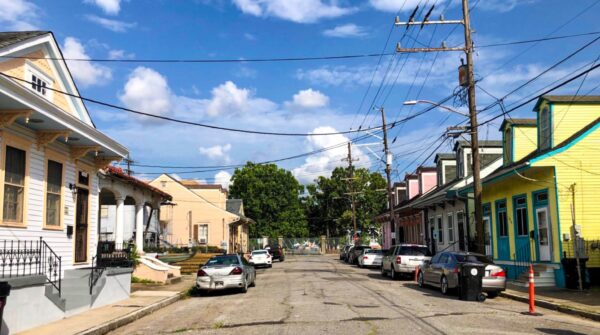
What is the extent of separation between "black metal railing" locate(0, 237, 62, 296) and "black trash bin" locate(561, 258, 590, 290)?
15577 mm

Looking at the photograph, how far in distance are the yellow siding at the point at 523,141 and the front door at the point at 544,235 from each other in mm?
4296

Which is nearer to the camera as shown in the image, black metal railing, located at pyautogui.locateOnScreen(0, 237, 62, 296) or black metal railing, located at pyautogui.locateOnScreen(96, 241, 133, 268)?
black metal railing, located at pyautogui.locateOnScreen(0, 237, 62, 296)

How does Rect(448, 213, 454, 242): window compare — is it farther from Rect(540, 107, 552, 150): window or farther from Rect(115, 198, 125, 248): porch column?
Rect(115, 198, 125, 248): porch column

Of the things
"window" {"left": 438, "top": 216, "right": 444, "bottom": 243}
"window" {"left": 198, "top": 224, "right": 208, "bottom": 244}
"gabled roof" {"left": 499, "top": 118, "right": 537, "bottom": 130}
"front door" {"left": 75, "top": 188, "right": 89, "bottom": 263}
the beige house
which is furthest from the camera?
"window" {"left": 198, "top": 224, "right": 208, "bottom": 244}

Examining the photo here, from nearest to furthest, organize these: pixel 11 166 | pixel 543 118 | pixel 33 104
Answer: pixel 33 104 → pixel 11 166 → pixel 543 118

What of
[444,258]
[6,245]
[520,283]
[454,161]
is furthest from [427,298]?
[454,161]

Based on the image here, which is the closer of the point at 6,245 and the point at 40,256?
the point at 6,245

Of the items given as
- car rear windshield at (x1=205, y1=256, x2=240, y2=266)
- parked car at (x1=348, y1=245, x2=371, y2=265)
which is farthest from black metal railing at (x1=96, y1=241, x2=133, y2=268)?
parked car at (x1=348, y1=245, x2=371, y2=265)

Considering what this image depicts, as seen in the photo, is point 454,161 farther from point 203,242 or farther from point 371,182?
point 371,182

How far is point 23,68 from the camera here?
1458 cm

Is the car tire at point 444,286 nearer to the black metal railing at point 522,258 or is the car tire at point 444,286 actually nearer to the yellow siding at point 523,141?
the black metal railing at point 522,258

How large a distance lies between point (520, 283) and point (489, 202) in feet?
21.9

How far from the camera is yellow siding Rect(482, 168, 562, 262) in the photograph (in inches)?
770

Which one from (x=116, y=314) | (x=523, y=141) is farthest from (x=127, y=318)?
(x=523, y=141)
